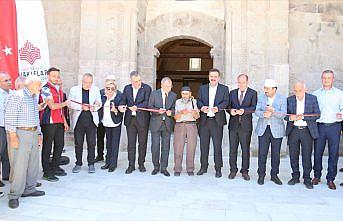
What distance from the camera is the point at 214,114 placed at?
5984 mm

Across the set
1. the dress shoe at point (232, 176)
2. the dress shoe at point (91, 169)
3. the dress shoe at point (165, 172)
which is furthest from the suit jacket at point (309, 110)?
the dress shoe at point (91, 169)

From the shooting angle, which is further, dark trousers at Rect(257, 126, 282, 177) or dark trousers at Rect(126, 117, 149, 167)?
dark trousers at Rect(126, 117, 149, 167)

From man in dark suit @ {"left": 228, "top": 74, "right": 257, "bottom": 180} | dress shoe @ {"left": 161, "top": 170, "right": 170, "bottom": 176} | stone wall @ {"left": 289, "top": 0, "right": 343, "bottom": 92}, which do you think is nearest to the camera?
man in dark suit @ {"left": 228, "top": 74, "right": 257, "bottom": 180}

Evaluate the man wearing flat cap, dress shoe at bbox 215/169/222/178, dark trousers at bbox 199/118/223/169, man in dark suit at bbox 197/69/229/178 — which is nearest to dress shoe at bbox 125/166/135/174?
the man wearing flat cap

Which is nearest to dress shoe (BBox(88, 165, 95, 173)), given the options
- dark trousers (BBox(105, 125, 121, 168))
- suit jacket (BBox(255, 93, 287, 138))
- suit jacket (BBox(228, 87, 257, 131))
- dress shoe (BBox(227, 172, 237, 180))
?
dark trousers (BBox(105, 125, 121, 168))

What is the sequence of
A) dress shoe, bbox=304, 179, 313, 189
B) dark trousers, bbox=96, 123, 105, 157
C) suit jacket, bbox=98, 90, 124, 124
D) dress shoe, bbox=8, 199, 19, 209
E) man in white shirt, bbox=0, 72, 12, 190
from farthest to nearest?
dark trousers, bbox=96, 123, 105, 157 → suit jacket, bbox=98, 90, 124, 124 → dress shoe, bbox=304, 179, 313, 189 → man in white shirt, bbox=0, 72, 12, 190 → dress shoe, bbox=8, 199, 19, 209

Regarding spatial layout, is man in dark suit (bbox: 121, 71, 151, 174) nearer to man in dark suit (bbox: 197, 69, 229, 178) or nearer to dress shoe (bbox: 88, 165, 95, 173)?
dress shoe (bbox: 88, 165, 95, 173)

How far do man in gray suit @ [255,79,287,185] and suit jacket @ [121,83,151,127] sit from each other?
1858mm

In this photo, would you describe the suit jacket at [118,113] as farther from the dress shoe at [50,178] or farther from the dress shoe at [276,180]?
the dress shoe at [276,180]

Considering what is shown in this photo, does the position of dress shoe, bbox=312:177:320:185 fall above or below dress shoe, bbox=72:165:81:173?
below

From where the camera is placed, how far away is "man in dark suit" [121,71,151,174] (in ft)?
20.5

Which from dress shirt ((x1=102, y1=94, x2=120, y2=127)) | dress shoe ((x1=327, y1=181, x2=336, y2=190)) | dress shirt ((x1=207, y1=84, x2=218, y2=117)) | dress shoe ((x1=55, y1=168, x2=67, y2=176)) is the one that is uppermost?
dress shirt ((x1=207, y1=84, x2=218, y2=117))

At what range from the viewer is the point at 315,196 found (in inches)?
196

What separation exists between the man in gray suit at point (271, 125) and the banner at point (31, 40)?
3780mm
